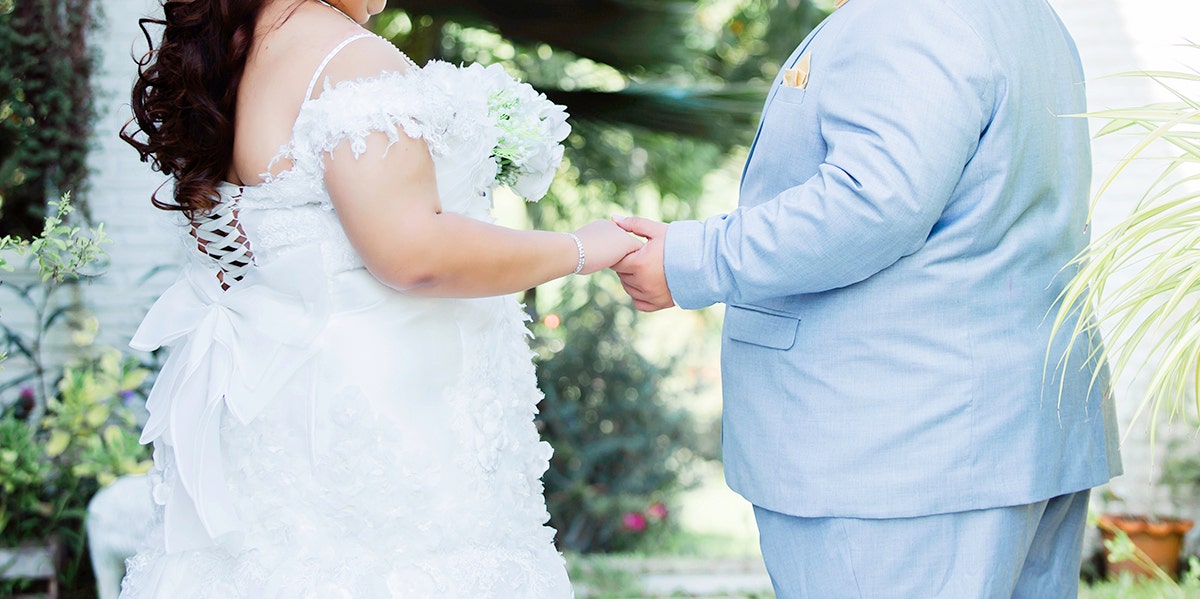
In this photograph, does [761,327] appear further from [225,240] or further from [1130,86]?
[1130,86]

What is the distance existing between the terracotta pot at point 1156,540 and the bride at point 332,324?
11.9 ft

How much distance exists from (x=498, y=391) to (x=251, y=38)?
678 mm

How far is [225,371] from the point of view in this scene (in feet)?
5.59

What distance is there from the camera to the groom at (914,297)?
1.65m

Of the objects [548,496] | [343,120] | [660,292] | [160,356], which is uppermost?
[343,120]

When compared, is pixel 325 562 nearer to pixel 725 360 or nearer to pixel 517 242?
pixel 517 242

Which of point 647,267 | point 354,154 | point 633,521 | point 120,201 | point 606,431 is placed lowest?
point 633,521

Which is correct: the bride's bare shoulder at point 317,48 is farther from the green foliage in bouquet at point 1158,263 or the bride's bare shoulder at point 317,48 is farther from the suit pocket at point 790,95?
the green foliage in bouquet at point 1158,263

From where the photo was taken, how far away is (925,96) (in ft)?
5.34

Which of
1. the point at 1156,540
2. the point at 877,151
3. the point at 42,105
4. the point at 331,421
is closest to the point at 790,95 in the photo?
the point at 877,151

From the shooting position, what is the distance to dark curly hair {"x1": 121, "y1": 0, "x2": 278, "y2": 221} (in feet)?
5.50

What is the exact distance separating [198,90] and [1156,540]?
4.30m

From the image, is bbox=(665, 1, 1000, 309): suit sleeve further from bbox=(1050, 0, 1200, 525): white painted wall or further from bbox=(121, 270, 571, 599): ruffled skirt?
bbox=(1050, 0, 1200, 525): white painted wall

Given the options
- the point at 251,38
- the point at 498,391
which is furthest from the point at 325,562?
the point at 251,38
